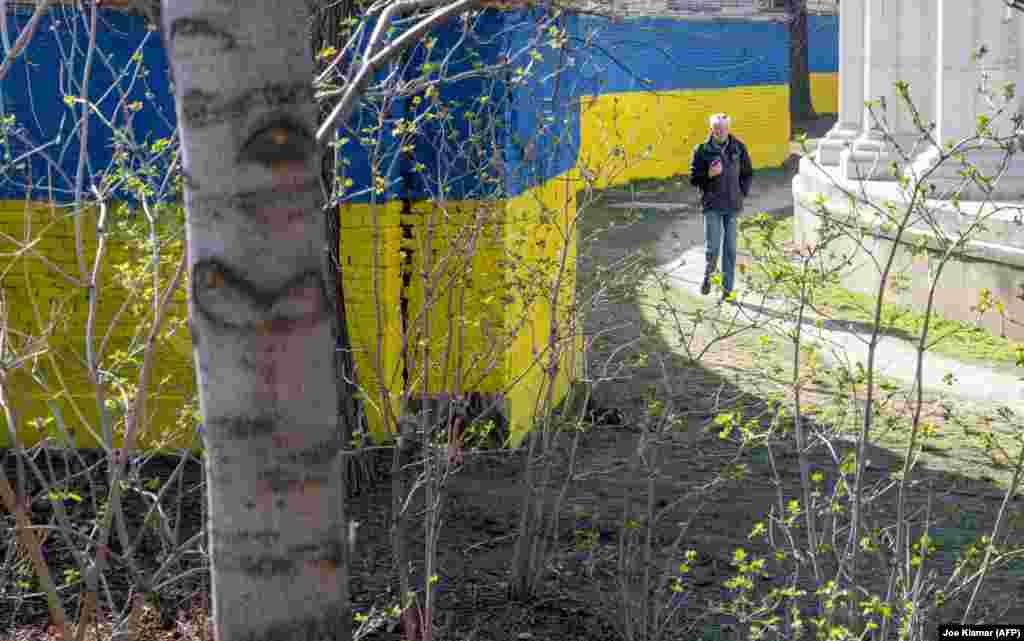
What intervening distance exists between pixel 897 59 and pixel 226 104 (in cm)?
1555

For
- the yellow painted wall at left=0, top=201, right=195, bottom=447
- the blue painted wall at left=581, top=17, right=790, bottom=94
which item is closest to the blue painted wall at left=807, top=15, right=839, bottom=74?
the blue painted wall at left=581, top=17, right=790, bottom=94

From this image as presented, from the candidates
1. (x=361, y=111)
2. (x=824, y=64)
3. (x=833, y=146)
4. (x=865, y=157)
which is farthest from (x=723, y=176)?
(x=824, y=64)

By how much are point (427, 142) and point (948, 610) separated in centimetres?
369

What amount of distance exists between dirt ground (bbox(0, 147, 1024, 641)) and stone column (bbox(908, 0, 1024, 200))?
15.7 feet

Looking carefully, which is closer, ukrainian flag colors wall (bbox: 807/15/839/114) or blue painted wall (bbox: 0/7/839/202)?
blue painted wall (bbox: 0/7/839/202)

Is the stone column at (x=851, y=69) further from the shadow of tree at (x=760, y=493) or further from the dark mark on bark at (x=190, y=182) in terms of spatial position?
the dark mark on bark at (x=190, y=182)

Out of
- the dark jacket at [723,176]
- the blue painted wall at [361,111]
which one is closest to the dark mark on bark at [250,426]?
the blue painted wall at [361,111]

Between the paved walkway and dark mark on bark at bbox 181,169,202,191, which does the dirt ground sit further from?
dark mark on bark at bbox 181,169,202,191

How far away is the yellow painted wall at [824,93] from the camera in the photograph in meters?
34.8

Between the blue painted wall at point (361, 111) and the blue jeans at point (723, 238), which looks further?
the blue jeans at point (723, 238)

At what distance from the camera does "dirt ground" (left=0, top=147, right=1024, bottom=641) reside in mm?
5871

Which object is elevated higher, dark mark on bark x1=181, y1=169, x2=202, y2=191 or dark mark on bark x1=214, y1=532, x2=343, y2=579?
dark mark on bark x1=181, y1=169, x2=202, y2=191

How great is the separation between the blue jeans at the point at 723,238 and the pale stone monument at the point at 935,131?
0.84 m

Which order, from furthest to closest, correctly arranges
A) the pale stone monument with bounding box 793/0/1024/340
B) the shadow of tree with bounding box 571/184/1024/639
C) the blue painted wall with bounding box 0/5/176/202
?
the pale stone monument with bounding box 793/0/1024/340, the blue painted wall with bounding box 0/5/176/202, the shadow of tree with bounding box 571/184/1024/639
